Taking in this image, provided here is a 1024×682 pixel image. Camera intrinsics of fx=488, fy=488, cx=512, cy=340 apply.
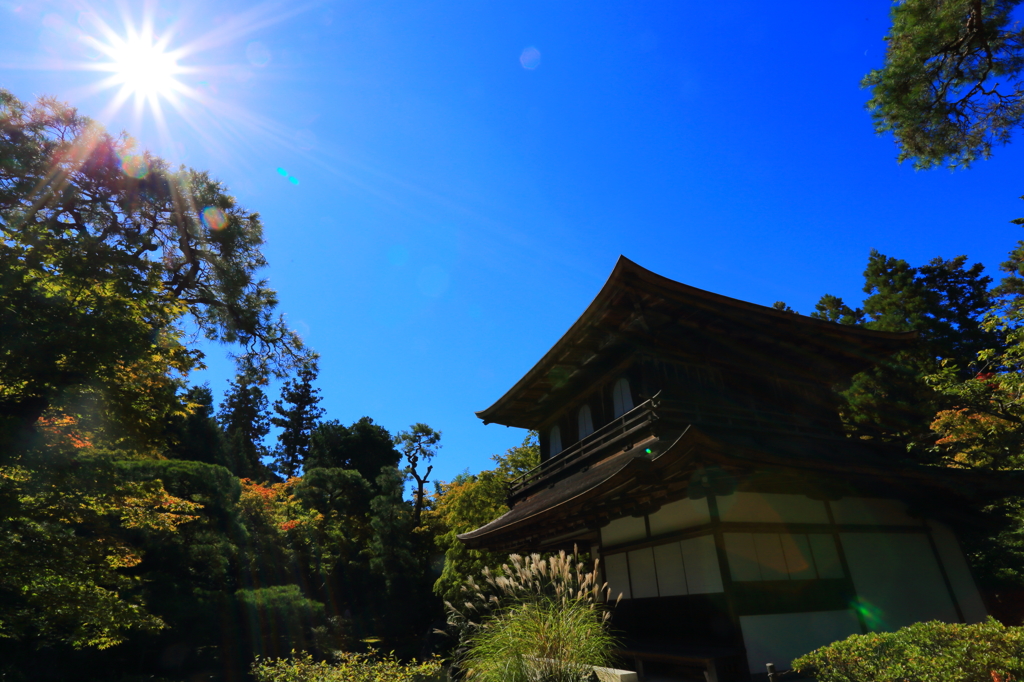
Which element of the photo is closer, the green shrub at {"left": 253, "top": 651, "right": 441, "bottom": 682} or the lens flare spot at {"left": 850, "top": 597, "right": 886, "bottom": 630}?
the green shrub at {"left": 253, "top": 651, "right": 441, "bottom": 682}

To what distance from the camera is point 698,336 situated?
898 cm

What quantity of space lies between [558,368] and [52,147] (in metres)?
11.2

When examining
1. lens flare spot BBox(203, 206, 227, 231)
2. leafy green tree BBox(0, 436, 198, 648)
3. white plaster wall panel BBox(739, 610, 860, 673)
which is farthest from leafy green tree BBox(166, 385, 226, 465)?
white plaster wall panel BBox(739, 610, 860, 673)

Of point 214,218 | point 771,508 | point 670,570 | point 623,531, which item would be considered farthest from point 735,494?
point 214,218

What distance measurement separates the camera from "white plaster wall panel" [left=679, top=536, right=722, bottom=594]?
6617 mm

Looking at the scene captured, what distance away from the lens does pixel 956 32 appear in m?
6.41

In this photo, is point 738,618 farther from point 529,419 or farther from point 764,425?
point 529,419

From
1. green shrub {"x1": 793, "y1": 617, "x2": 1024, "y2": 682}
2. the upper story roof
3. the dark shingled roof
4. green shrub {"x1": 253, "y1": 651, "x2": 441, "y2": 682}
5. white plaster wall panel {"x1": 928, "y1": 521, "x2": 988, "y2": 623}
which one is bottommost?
green shrub {"x1": 253, "y1": 651, "x2": 441, "y2": 682}

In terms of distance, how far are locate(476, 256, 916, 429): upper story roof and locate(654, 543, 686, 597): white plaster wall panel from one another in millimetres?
3316

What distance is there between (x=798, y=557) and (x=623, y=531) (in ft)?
9.26

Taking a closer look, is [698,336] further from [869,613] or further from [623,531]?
[869,613]

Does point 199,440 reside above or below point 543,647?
above

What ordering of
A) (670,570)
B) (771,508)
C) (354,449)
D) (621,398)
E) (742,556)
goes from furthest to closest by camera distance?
(354,449), (621,398), (670,570), (771,508), (742,556)

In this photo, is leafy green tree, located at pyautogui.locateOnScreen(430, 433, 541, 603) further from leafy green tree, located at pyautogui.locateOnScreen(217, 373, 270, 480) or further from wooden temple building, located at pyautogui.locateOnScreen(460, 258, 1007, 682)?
leafy green tree, located at pyautogui.locateOnScreen(217, 373, 270, 480)
